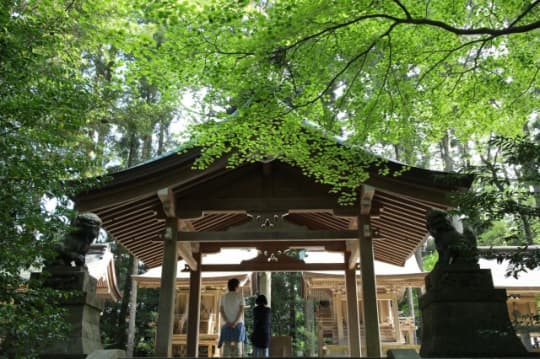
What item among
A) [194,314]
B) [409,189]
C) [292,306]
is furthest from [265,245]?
[292,306]

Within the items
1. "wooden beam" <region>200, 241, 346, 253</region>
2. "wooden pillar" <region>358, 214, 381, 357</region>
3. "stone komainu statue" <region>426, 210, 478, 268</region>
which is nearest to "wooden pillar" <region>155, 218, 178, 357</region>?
"wooden beam" <region>200, 241, 346, 253</region>

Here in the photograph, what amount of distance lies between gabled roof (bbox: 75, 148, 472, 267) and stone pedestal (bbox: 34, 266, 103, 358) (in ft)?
4.62

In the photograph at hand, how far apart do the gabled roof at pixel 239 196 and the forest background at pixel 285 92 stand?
0.53m

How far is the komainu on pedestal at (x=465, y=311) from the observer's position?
4.48 meters

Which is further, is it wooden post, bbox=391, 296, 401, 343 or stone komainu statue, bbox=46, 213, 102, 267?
wooden post, bbox=391, 296, 401, 343

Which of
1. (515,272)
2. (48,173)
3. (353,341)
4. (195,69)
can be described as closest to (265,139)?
(195,69)

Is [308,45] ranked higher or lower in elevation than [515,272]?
higher

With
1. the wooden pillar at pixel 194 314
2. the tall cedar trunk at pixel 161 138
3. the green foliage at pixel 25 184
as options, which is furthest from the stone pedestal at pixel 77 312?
the tall cedar trunk at pixel 161 138

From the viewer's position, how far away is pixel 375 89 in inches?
240

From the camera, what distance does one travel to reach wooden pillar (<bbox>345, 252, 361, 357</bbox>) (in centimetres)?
899

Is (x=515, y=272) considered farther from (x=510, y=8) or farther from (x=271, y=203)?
(x=271, y=203)

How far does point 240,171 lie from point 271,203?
2.71 ft

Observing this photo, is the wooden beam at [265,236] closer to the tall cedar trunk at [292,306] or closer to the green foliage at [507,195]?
the green foliage at [507,195]

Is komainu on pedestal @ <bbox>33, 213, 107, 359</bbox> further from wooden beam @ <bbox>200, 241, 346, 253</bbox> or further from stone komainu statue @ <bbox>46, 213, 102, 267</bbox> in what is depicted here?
wooden beam @ <bbox>200, 241, 346, 253</bbox>
